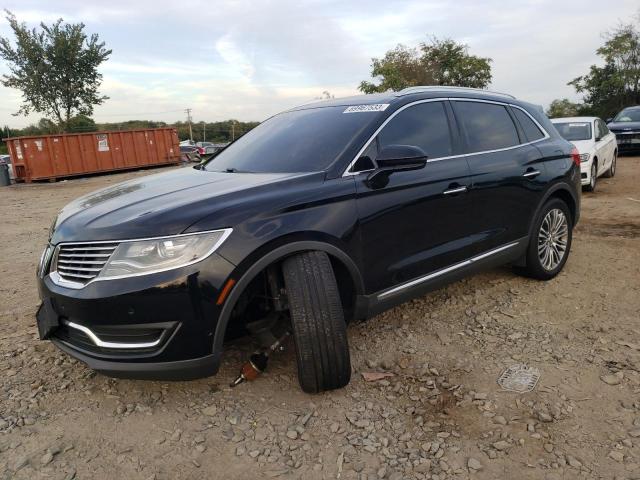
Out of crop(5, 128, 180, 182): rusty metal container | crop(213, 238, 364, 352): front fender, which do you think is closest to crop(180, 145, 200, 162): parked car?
crop(5, 128, 180, 182): rusty metal container

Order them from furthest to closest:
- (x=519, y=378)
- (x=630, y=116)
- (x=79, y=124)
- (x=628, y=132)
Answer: (x=79, y=124) < (x=630, y=116) < (x=628, y=132) < (x=519, y=378)

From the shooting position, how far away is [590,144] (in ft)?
30.7

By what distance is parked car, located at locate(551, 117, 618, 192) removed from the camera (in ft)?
29.8

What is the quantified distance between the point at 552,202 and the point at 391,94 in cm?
195

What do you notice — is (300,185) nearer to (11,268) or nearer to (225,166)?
(225,166)

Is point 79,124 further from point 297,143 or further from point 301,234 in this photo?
point 301,234

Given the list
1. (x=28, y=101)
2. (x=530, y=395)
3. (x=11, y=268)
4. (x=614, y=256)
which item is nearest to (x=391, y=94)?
(x=530, y=395)

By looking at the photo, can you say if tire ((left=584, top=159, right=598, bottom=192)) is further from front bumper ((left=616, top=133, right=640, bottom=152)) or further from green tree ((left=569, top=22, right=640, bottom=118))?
green tree ((left=569, top=22, right=640, bottom=118))

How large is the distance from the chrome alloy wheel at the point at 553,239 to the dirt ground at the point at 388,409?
1.71 feet

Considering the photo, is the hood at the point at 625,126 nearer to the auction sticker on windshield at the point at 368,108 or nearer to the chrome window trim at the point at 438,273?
the chrome window trim at the point at 438,273

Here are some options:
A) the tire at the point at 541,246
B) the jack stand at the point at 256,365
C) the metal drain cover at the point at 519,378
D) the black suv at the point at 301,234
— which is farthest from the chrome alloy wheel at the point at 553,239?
the jack stand at the point at 256,365

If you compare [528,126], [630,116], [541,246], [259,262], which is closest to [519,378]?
[259,262]

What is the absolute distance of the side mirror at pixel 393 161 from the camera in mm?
2914

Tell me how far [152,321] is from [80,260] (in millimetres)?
542
